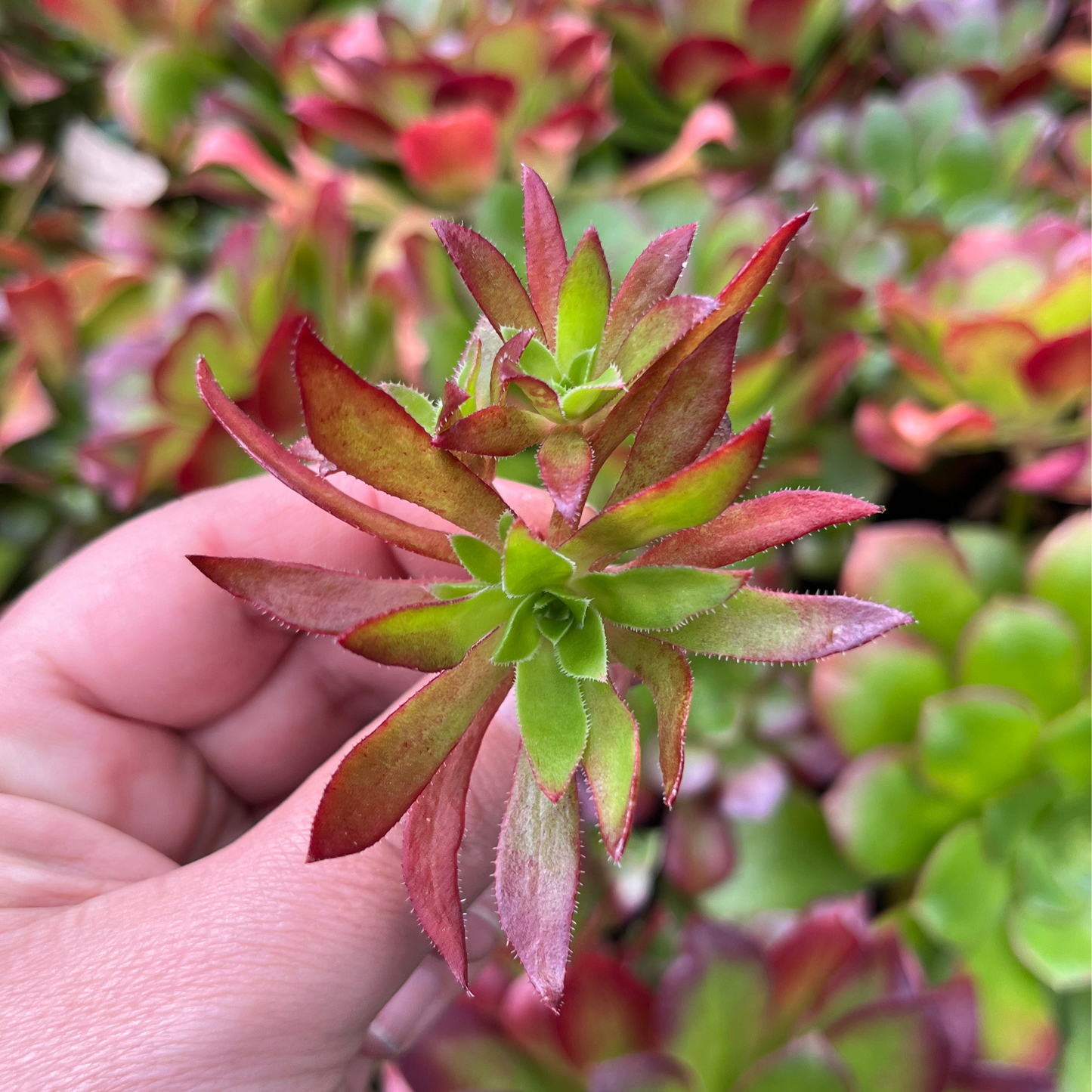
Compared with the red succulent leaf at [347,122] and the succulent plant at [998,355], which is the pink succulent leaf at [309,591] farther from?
the red succulent leaf at [347,122]

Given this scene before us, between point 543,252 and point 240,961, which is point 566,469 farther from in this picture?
point 240,961

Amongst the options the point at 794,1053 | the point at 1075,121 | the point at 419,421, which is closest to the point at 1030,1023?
the point at 794,1053

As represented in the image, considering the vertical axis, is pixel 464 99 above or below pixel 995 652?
above

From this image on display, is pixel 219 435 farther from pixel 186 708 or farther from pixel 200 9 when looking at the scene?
pixel 200 9

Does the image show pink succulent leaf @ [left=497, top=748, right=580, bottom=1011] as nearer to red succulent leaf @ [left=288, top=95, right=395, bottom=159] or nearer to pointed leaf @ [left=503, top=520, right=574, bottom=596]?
pointed leaf @ [left=503, top=520, right=574, bottom=596]

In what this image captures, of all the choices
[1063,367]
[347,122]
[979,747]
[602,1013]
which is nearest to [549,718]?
[602,1013]
